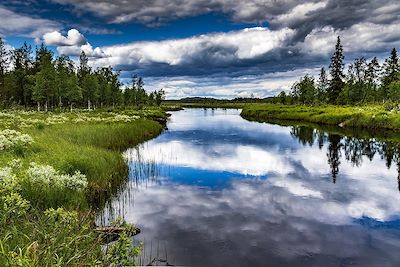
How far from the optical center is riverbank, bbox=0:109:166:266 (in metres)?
6.78

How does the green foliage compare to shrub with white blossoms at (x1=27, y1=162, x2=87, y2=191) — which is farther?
the green foliage

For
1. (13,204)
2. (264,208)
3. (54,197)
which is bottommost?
(264,208)

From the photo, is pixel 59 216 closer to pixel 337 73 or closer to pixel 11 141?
pixel 11 141

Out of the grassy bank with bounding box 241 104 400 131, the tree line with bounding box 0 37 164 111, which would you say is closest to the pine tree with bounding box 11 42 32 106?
the tree line with bounding box 0 37 164 111

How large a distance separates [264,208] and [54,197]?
9.71 m

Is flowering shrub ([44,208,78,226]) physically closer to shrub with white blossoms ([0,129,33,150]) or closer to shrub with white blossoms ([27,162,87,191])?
shrub with white blossoms ([27,162,87,191])

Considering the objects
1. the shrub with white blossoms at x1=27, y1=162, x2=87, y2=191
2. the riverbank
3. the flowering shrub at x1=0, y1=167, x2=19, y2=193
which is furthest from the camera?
the shrub with white blossoms at x1=27, y1=162, x2=87, y2=191

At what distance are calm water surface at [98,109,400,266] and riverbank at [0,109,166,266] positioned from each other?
61.7 inches

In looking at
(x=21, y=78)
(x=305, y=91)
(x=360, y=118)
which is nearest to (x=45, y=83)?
(x=21, y=78)

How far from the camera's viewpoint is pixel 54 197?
39.4 ft

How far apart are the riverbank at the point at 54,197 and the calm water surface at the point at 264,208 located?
1.57 metres

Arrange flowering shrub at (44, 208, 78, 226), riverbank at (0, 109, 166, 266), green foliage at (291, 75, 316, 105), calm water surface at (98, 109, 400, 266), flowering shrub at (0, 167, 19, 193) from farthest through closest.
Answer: green foliage at (291, 75, 316, 105) < calm water surface at (98, 109, 400, 266) < flowering shrub at (44, 208, 78, 226) < flowering shrub at (0, 167, 19, 193) < riverbank at (0, 109, 166, 266)

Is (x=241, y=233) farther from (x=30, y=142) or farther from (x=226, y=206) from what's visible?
(x=30, y=142)

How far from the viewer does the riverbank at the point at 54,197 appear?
6781mm
